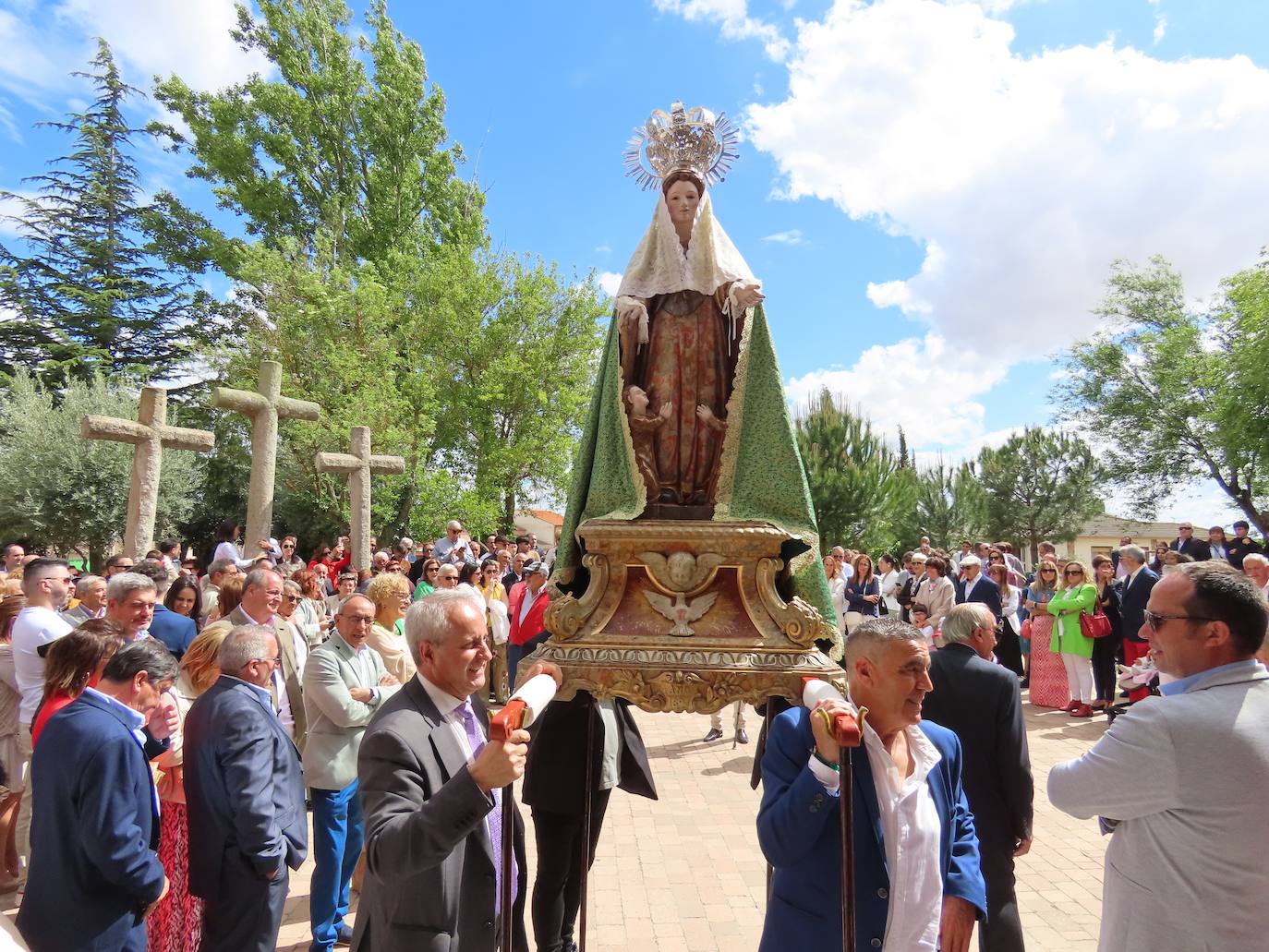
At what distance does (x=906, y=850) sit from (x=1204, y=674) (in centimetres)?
101

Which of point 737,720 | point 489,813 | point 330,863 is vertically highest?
point 489,813

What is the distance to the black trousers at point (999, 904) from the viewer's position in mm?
3438

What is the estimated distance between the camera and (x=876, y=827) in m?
2.20

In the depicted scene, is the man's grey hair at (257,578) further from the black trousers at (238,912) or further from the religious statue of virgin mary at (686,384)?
the religious statue of virgin mary at (686,384)

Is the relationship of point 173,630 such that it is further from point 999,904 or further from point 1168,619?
point 1168,619

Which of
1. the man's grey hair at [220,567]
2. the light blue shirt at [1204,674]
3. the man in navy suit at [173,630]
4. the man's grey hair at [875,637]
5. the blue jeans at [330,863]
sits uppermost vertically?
the man's grey hair at [875,637]

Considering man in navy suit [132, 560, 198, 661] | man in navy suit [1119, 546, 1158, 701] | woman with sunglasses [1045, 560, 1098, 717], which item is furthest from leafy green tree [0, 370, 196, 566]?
man in navy suit [1119, 546, 1158, 701]

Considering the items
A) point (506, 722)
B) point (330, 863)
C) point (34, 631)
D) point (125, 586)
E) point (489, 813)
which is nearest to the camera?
point (506, 722)

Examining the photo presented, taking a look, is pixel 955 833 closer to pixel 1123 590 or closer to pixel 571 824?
pixel 571 824

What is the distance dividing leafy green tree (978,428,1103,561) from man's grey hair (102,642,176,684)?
45042mm

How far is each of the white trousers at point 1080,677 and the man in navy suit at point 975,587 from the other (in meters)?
1.23

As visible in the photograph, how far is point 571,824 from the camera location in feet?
12.8

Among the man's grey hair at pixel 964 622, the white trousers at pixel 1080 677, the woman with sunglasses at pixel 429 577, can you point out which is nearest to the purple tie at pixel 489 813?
the man's grey hair at pixel 964 622

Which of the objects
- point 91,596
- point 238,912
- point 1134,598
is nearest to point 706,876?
point 238,912
